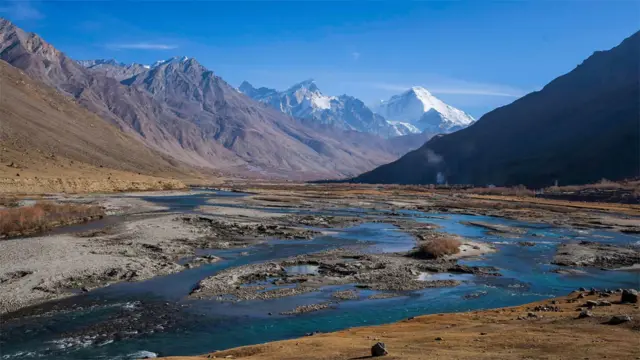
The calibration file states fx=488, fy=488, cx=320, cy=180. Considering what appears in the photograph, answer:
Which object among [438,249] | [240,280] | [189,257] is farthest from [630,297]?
[189,257]

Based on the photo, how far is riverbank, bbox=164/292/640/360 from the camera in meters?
15.5

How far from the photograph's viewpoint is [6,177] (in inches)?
3588

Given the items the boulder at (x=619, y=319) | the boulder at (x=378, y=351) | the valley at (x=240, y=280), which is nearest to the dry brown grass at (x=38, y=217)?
the valley at (x=240, y=280)

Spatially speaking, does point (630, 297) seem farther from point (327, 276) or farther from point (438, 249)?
point (438, 249)

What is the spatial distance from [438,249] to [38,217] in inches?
1622

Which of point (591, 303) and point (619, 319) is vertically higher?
point (619, 319)

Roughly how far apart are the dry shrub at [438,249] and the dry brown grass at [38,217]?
126ft

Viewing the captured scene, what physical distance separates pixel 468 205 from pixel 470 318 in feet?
295

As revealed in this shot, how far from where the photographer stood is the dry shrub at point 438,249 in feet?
139

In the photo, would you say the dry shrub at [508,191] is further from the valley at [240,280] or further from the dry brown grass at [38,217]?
the dry brown grass at [38,217]

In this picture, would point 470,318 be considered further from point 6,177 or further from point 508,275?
point 6,177

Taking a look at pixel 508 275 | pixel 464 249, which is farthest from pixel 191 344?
pixel 464 249

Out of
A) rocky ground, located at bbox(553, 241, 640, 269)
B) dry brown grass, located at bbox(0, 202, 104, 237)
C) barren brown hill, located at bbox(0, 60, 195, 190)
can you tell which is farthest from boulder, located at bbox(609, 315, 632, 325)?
barren brown hill, located at bbox(0, 60, 195, 190)

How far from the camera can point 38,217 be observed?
51656mm
